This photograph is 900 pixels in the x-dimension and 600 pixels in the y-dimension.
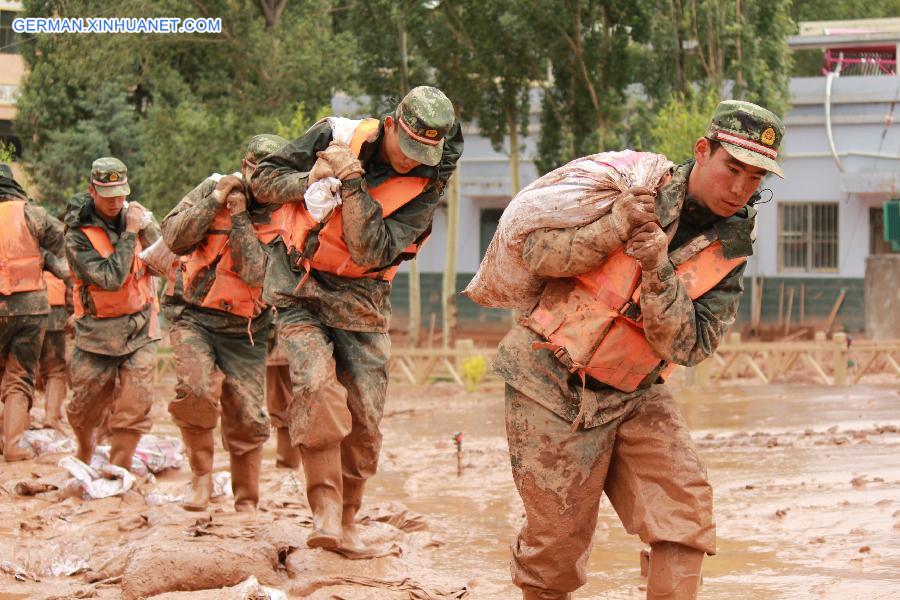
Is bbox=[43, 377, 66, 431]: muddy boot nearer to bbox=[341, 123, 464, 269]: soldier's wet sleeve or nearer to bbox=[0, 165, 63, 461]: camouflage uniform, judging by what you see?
bbox=[0, 165, 63, 461]: camouflage uniform

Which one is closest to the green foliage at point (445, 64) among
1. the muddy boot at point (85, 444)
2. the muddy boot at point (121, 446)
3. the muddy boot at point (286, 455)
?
the muddy boot at point (286, 455)

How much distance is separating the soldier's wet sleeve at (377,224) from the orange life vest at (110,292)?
10.2 ft

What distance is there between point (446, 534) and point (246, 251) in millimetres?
1949

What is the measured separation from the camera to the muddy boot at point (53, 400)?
441 inches

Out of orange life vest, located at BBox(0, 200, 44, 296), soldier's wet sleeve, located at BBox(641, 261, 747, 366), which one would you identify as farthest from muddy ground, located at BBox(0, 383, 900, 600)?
soldier's wet sleeve, located at BBox(641, 261, 747, 366)

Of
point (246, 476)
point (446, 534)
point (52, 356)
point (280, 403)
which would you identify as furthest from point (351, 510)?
point (52, 356)

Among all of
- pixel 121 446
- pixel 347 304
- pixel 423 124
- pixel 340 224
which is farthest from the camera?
pixel 121 446

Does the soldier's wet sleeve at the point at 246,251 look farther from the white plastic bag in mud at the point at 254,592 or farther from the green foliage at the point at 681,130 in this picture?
the green foliage at the point at 681,130

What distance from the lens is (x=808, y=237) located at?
27469mm

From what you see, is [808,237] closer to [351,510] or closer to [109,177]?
[109,177]

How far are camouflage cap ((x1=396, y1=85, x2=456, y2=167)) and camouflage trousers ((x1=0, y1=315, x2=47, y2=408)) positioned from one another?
552 cm

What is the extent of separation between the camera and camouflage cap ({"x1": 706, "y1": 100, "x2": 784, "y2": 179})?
13.9 feet

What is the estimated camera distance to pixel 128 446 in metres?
8.64

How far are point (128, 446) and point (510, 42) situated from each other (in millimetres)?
15901
